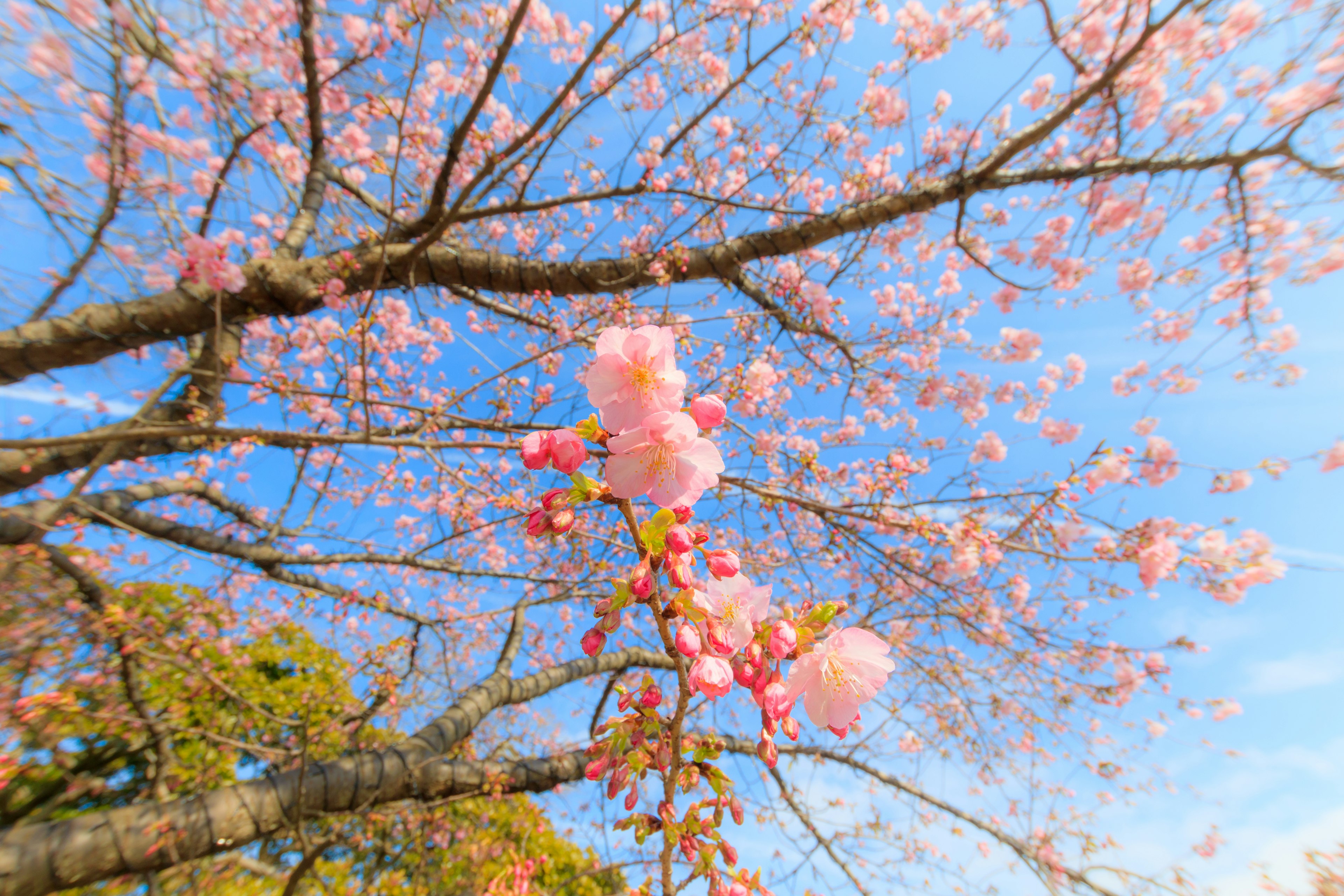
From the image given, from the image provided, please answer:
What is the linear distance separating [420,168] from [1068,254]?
18.3 ft

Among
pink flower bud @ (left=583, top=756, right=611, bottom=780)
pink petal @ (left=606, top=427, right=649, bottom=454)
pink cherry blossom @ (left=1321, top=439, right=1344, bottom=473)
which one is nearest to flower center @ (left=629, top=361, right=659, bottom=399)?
pink petal @ (left=606, top=427, right=649, bottom=454)

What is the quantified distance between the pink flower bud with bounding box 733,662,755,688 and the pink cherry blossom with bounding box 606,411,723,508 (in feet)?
1.06

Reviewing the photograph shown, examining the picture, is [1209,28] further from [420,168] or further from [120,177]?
[120,177]

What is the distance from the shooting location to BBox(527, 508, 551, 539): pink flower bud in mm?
849

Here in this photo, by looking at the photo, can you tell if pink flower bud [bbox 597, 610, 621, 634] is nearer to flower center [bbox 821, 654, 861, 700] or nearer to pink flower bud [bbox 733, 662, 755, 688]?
pink flower bud [bbox 733, 662, 755, 688]

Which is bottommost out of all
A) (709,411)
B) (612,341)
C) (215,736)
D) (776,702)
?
(215,736)

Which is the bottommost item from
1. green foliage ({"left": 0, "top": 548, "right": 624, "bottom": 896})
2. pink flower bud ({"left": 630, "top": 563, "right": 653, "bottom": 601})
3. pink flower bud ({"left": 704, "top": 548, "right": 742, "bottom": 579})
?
green foliage ({"left": 0, "top": 548, "right": 624, "bottom": 896})

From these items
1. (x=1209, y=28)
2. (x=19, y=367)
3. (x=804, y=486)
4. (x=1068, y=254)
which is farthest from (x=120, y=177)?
(x=1068, y=254)

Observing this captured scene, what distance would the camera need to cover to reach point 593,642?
846mm

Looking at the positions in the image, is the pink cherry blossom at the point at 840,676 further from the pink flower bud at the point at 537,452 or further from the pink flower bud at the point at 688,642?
the pink flower bud at the point at 537,452

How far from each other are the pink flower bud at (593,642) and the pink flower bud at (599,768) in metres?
0.29

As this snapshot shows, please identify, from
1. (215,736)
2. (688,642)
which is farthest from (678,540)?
(215,736)

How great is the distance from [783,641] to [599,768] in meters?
0.46

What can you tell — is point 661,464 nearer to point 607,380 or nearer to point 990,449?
point 607,380
